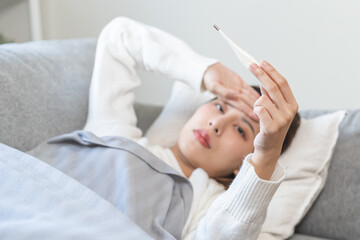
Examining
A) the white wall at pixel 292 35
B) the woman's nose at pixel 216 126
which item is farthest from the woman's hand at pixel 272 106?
the white wall at pixel 292 35

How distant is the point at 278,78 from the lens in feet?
2.53

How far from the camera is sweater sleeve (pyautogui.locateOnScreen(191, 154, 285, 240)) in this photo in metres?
0.84

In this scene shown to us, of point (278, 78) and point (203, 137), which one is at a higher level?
point (278, 78)

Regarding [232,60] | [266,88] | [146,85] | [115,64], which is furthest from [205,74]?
[146,85]

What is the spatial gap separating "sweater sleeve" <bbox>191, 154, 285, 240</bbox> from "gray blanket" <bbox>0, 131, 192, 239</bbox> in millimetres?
107

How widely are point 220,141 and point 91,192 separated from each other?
0.48 m

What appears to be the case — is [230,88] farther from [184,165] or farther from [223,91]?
[184,165]

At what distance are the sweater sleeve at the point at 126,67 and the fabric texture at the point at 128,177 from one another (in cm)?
18

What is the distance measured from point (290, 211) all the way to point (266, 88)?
20.1 inches

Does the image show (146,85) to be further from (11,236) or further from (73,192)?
(11,236)

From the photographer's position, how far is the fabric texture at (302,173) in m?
1.13

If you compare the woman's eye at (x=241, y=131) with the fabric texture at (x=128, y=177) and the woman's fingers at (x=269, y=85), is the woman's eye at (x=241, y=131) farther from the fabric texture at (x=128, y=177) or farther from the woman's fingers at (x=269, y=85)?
the woman's fingers at (x=269, y=85)

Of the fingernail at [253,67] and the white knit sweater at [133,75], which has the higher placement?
the fingernail at [253,67]

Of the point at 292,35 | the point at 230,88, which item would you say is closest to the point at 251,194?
the point at 230,88
